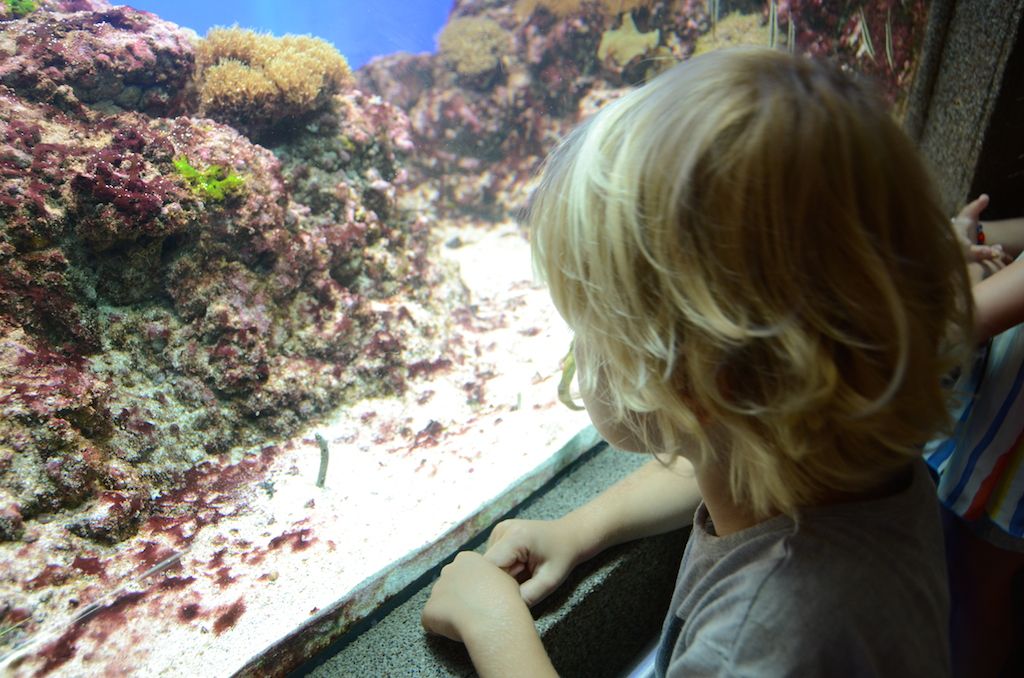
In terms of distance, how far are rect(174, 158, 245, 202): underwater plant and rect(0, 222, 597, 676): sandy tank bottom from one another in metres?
0.97

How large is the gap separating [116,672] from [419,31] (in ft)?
10.4

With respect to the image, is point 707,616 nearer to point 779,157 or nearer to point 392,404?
point 779,157

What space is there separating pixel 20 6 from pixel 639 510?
94.2 inches

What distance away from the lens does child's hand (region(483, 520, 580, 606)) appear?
1.56 metres

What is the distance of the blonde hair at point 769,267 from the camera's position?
0.79 m

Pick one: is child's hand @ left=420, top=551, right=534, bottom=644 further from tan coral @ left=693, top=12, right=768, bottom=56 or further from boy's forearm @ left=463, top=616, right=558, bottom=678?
tan coral @ left=693, top=12, right=768, bottom=56

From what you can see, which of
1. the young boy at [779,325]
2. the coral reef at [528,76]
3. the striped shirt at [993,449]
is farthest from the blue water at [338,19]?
the striped shirt at [993,449]

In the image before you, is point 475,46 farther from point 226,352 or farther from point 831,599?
point 831,599

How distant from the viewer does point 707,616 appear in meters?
1.00

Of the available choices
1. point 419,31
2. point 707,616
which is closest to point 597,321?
point 707,616

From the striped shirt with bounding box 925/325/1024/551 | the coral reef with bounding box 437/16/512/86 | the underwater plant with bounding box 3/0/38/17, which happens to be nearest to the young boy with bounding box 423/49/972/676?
the striped shirt with bounding box 925/325/1024/551

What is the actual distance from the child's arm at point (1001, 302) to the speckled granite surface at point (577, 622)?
1059mm

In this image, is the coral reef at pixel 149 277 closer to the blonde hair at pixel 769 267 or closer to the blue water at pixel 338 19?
the blue water at pixel 338 19

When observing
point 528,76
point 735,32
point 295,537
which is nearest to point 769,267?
point 295,537
